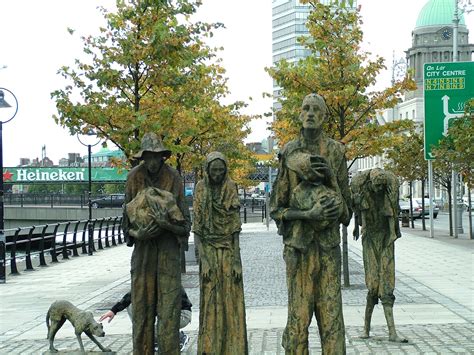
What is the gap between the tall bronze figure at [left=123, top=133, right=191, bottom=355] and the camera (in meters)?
7.30

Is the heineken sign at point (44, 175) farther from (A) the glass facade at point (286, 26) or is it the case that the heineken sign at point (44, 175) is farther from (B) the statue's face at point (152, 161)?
(A) the glass facade at point (286, 26)

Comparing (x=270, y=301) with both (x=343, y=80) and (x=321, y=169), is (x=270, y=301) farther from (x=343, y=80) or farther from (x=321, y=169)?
(x=321, y=169)

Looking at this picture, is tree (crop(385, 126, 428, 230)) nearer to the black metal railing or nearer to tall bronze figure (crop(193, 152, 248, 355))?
the black metal railing

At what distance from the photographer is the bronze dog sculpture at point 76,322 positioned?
9.27 m

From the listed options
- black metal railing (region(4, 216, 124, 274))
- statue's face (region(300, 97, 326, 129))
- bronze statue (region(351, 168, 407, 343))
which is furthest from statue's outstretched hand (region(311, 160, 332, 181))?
black metal railing (region(4, 216, 124, 274))

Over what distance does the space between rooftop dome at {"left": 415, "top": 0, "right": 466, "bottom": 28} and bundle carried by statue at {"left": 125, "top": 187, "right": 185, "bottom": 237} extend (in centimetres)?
10468

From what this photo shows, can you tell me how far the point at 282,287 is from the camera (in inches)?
659

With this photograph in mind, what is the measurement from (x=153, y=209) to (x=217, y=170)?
3.05 feet

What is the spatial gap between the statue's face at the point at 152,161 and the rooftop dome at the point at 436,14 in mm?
104463

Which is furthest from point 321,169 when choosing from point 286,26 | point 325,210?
point 286,26

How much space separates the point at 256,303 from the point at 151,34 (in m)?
5.21

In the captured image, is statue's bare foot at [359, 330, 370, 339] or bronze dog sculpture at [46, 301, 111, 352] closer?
bronze dog sculpture at [46, 301, 111, 352]

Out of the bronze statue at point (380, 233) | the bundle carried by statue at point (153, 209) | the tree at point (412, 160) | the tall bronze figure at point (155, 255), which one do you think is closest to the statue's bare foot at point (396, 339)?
the bronze statue at point (380, 233)

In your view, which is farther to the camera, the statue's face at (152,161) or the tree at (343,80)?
the tree at (343,80)
